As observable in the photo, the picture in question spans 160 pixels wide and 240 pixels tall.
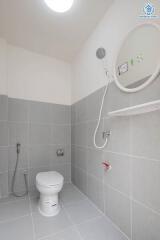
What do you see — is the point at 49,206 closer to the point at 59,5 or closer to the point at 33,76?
the point at 33,76

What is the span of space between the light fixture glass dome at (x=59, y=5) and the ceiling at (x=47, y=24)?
0.10 m

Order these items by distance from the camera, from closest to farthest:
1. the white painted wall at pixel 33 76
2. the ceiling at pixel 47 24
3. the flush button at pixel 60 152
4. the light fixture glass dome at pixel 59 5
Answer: the light fixture glass dome at pixel 59 5
the ceiling at pixel 47 24
the white painted wall at pixel 33 76
the flush button at pixel 60 152

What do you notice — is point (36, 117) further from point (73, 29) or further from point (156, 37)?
point (156, 37)

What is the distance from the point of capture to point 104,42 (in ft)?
4.91

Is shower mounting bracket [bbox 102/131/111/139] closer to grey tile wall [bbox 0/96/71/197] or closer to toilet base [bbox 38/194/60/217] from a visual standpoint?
toilet base [bbox 38/194/60/217]

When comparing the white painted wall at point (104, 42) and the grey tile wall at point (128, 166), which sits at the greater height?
the white painted wall at point (104, 42)

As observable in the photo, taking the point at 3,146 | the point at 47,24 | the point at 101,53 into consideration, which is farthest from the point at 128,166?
the point at 47,24

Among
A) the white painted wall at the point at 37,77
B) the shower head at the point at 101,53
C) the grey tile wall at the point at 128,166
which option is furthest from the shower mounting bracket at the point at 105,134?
the white painted wall at the point at 37,77

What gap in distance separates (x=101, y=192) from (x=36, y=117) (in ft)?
4.67

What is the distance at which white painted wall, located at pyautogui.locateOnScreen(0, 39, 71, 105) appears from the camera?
1944 mm

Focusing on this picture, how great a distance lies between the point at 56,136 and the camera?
7.38 feet

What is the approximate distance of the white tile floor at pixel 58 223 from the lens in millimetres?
1141

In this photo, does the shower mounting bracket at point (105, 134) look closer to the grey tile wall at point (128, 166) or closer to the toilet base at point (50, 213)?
the grey tile wall at point (128, 166)

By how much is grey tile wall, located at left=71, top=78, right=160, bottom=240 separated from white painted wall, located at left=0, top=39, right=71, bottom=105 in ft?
2.71
